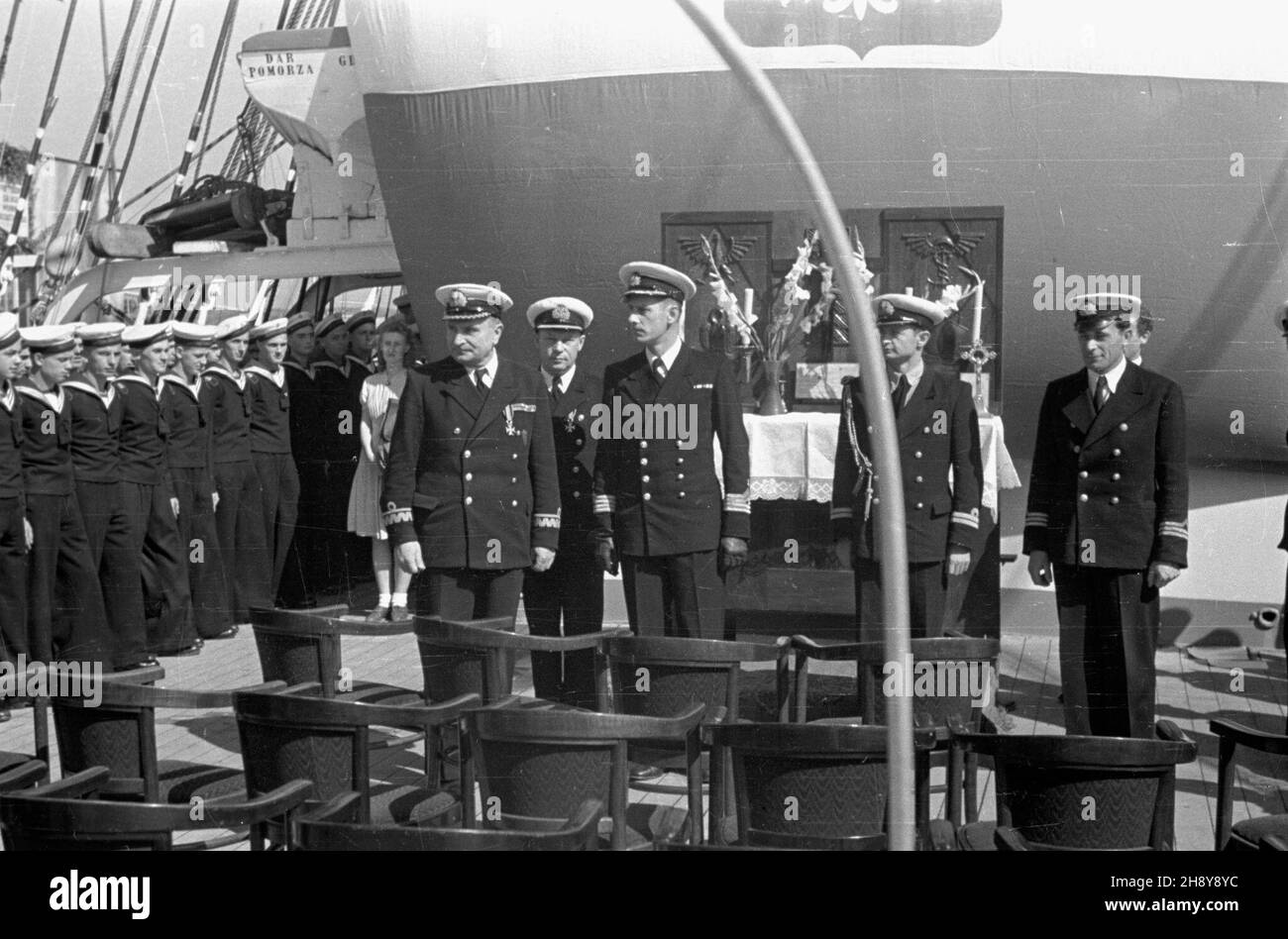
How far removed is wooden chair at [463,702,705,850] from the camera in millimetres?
2598

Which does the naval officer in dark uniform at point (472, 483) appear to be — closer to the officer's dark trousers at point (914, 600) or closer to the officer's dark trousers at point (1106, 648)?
the officer's dark trousers at point (914, 600)

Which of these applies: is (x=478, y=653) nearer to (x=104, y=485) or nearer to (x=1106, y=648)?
(x=1106, y=648)

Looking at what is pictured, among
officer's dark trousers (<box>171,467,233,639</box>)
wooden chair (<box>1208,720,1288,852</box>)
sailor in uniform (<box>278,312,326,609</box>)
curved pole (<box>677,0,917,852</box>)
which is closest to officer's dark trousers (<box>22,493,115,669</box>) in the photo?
officer's dark trousers (<box>171,467,233,639</box>)

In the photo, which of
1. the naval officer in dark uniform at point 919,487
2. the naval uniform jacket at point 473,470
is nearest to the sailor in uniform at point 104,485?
the naval uniform jacket at point 473,470

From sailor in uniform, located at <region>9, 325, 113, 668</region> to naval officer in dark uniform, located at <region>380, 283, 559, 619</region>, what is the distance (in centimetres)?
114

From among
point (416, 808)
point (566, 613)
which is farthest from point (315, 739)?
point (566, 613)

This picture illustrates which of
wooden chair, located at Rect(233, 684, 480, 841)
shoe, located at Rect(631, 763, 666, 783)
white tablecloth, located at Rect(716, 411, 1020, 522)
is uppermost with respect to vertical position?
white tablecloth, located at Rect(716, 411, 1020, 522)

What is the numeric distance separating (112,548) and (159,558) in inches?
14.5

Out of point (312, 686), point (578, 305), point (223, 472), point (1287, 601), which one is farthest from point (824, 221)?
point (223, 472)

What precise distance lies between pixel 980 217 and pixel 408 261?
4.23ft

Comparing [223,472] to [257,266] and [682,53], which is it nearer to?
[257,266]

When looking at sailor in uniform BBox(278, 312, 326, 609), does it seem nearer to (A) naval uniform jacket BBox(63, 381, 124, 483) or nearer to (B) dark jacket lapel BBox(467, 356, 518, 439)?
(B) dark jacket lapel BBox(467, 356, 518, 439)

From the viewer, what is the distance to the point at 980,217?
3207 mm

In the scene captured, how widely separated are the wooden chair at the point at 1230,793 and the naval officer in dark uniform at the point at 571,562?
141 centimetres
